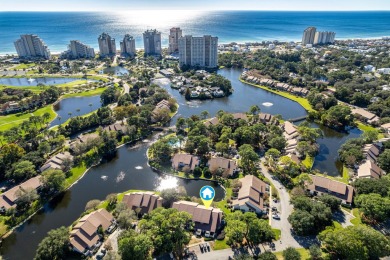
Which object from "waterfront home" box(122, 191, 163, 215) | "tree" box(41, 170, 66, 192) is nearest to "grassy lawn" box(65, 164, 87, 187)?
"tree" box(41, 170, 66, 192)

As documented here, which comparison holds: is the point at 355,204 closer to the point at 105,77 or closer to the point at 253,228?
the point at 253,228

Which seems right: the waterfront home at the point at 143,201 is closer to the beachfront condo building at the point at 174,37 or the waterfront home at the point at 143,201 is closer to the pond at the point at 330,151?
the pond at the point at 330,151

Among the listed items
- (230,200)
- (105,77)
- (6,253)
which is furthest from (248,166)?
(105,77)

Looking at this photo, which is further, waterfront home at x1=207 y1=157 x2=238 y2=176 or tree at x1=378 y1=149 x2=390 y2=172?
waterfront home at x1=207 y1=157 x2=238 y2=176

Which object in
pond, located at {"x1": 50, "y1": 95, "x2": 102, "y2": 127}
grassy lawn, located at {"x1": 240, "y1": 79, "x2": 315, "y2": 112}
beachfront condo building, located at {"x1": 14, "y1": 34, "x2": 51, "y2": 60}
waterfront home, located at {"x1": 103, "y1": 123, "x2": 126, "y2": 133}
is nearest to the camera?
waterfront home, located at {"x1": 103, "y1": 123, "x2": 126, "y2": 133}

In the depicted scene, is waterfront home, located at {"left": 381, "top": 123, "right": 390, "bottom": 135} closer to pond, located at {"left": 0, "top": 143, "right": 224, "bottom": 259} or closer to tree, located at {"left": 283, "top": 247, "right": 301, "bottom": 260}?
pond, located at {"left": 0, "top": 143, "right": 224, "bottom": 259}

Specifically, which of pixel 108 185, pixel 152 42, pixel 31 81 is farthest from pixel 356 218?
pixel 152 42
